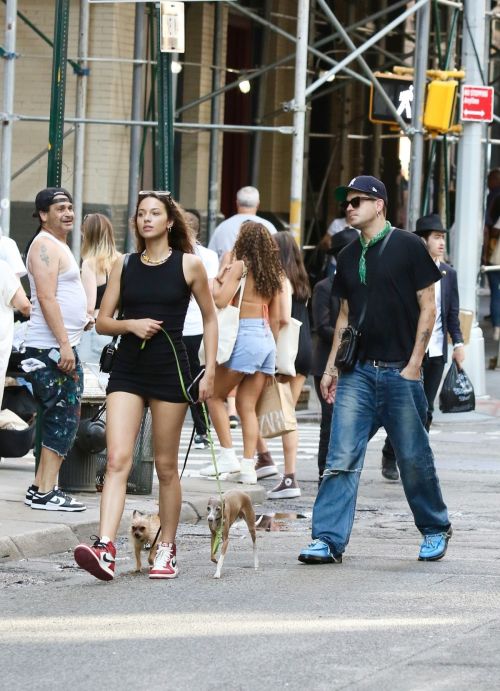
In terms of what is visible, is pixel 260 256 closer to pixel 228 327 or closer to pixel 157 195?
pixel 228 327

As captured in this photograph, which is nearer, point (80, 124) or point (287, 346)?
point (287, 346)

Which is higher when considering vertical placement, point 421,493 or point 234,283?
point 234,283

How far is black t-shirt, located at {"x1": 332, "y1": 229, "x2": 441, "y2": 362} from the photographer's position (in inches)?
346

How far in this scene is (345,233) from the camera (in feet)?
38.3

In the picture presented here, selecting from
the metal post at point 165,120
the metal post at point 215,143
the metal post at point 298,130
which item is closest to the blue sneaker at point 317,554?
the metal post at point 165,120

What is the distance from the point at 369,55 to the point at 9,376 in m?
16.9

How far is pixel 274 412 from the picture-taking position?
1200 cm

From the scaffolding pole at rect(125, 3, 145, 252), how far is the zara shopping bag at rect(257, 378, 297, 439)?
7.28 metres

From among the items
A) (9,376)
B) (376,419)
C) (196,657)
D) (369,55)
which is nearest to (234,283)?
(9,376)

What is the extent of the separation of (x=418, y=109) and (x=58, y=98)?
6.47m

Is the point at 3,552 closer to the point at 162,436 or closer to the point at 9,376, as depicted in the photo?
the point at 162,436

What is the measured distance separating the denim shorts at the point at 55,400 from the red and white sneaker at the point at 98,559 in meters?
1.92

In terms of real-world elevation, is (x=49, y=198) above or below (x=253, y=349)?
above

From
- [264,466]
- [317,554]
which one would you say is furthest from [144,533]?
[264,466]
